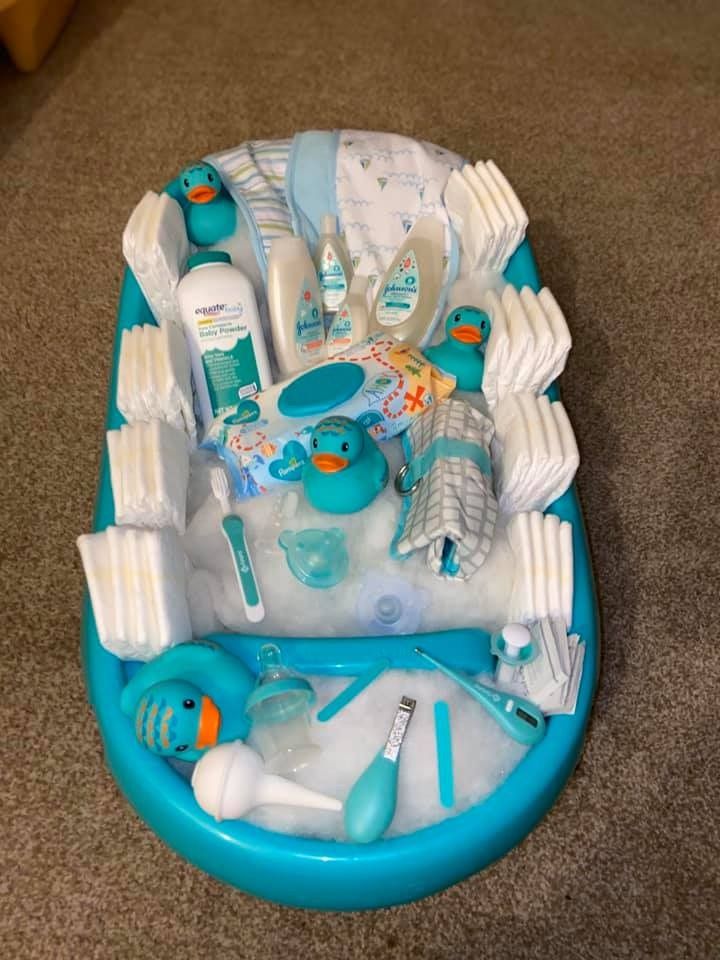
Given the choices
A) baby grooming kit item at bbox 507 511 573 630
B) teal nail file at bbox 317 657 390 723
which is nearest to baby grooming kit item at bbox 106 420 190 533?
teal nail file at bbox 317 657 390 723

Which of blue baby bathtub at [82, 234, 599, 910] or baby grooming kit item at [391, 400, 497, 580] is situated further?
baby grooming kit item at [391, 400, 497, 580]

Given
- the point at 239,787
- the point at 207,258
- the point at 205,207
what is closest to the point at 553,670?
the point at 239,787

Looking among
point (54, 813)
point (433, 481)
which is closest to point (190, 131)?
point (433, 481)

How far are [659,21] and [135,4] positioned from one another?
3.45 feet

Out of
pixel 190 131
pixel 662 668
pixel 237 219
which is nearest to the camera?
pixel 662 668

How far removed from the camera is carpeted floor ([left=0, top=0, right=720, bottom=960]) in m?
0.90

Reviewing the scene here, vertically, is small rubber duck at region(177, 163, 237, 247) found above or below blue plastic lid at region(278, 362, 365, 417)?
above

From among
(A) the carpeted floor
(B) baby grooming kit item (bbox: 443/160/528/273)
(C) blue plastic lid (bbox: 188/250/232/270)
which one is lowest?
(A) the carpeted floor

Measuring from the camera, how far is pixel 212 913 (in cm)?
90

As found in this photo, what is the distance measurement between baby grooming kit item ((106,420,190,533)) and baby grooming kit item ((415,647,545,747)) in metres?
0.30

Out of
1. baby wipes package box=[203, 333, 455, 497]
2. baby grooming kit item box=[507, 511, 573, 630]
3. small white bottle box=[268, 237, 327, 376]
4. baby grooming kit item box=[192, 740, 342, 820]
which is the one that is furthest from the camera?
small white bottle box=[268, 237, 327, 376]

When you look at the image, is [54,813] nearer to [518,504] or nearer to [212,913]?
[212,913]

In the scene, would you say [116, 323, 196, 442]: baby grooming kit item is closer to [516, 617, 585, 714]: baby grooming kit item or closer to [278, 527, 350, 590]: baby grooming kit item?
[278, 527, 350, 590]: baby grooming kit item

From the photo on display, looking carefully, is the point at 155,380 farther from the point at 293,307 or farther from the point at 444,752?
the point at 444,752
